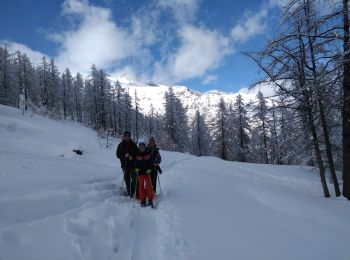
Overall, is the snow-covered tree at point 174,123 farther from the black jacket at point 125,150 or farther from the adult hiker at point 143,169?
the adult hiker at point 143,169

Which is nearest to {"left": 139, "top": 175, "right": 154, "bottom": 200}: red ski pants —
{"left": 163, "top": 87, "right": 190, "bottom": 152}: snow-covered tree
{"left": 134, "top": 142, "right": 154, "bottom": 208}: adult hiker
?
{"left": 134, "top": 142, "right": 154, "bottom": 208}: adult hiker

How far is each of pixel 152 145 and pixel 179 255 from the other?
5.72 m

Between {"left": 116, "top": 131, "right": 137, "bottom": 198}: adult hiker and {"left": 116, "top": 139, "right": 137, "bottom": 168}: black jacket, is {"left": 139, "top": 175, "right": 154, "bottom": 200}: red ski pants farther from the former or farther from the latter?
{"left": 116, "top": 139, "right": 137, "bottom": 168}: black jacket

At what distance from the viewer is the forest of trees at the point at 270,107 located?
30.8 feet

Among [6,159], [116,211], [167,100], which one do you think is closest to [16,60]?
[167,100]

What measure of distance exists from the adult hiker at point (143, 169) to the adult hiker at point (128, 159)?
19.2 inches

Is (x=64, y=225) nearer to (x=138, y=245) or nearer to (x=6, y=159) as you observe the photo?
(x=138, y=245)

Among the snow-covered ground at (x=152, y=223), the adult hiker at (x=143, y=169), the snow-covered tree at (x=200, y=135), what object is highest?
the snow-covered tree at (x=200, y=135)

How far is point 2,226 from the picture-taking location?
447 centimetres

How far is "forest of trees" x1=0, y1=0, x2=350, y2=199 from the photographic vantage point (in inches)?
370

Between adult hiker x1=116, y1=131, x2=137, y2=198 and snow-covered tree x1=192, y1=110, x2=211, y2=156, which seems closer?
adult hiker x1=116, y1=131, x2=137, y2=198

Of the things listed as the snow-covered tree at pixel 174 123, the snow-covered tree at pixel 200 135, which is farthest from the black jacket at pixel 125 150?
the snow-covered tree at pixel 200 135

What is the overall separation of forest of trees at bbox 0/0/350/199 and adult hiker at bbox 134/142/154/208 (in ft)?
14.0

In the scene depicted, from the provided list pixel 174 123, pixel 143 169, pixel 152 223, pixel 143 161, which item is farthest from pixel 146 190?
pixel 174 123
